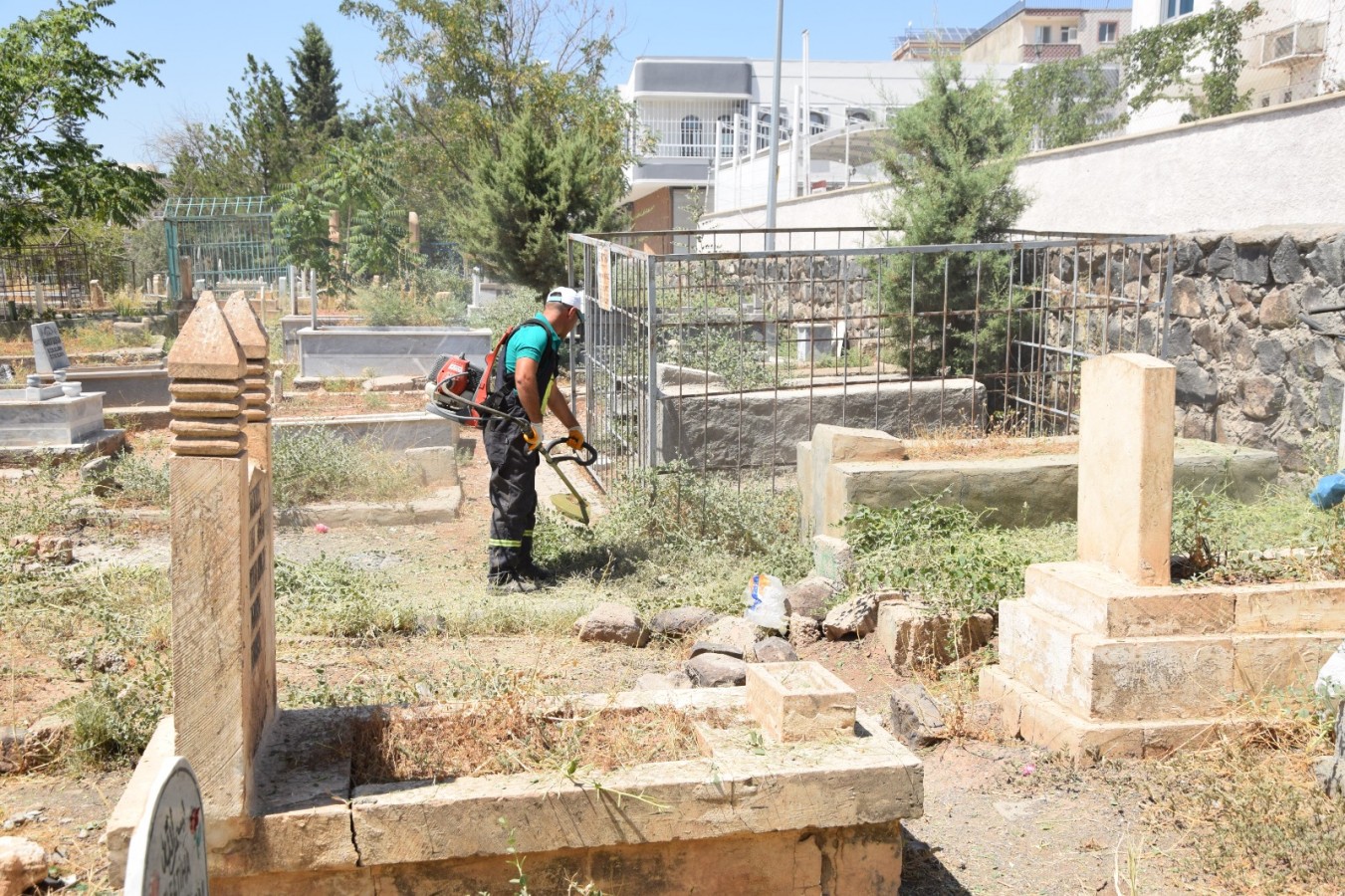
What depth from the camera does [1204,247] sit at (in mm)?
9336

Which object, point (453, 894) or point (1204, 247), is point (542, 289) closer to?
point (1204, 247)

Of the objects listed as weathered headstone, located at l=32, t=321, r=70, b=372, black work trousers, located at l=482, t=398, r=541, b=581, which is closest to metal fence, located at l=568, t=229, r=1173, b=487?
black work trousers, located at l=482, t=398, r=541, b=581

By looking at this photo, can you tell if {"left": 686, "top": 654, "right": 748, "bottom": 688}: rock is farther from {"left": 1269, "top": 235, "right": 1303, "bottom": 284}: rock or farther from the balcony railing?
the balcony railing

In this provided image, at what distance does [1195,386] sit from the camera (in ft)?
31.2

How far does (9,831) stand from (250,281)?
94.5 feet

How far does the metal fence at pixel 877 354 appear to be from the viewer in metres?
8.76

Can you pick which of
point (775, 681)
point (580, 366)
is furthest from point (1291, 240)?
point (580, 366)

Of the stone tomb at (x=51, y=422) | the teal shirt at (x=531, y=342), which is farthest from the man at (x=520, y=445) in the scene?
the stone tomb at (x=51, y=422)

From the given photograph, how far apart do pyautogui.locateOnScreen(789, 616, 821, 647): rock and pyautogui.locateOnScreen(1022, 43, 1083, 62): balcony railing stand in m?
51.9

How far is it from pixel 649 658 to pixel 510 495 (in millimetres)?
1709

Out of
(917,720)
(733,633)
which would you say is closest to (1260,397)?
(733,633)

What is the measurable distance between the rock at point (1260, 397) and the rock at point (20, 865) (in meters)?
8.20

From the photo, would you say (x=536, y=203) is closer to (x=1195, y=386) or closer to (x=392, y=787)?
(x=1195, y=386)

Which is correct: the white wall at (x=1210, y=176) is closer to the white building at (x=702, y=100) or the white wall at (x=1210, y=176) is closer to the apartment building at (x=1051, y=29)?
the white building at (x=702, y=100)
